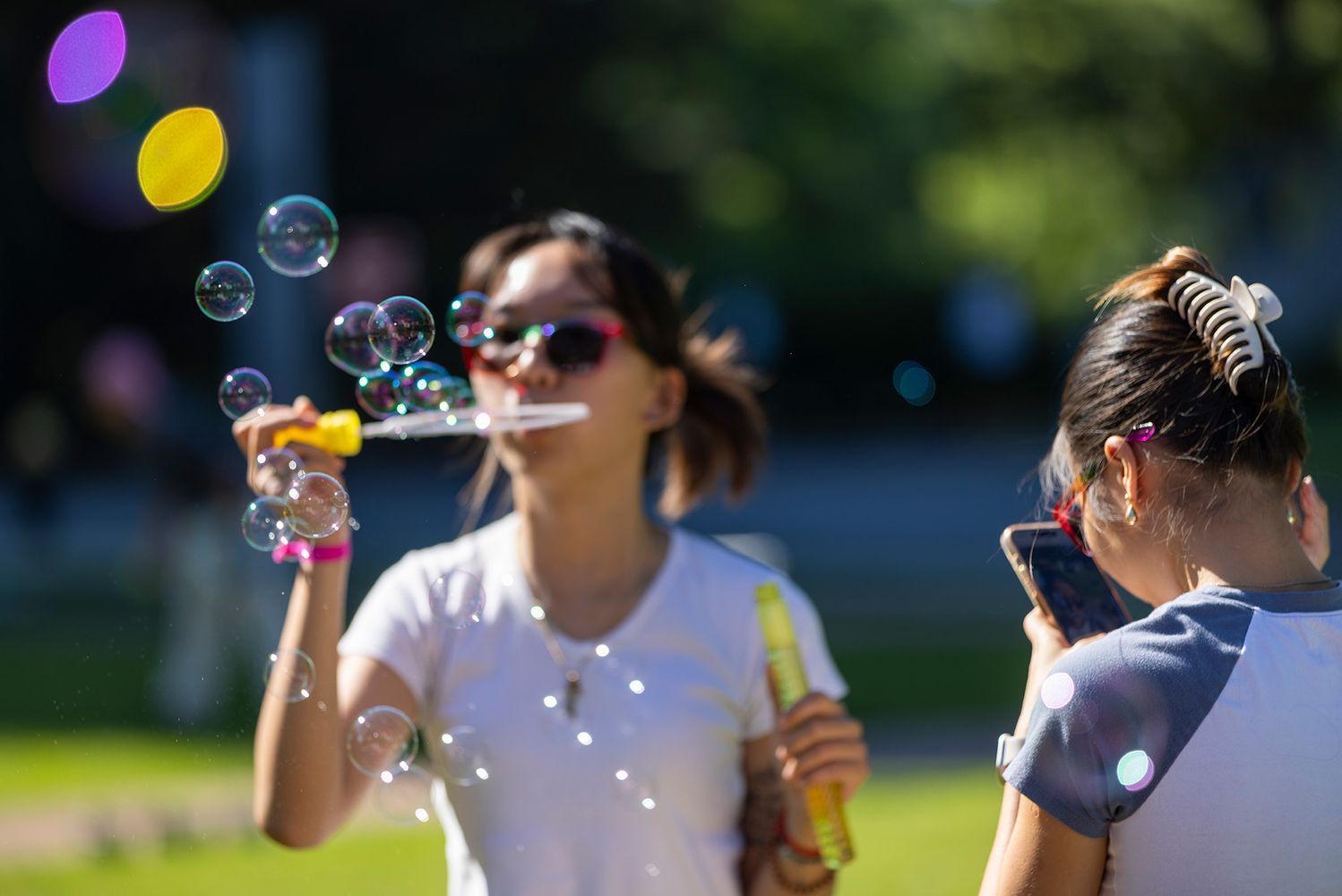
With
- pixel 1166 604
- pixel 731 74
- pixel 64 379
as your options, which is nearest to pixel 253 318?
pixel 64 379

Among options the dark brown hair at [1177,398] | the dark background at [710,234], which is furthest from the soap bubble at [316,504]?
the dark background at [710,234]

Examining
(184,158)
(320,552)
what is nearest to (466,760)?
(320,552)

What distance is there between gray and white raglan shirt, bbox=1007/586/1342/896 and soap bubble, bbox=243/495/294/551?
3.50 feet

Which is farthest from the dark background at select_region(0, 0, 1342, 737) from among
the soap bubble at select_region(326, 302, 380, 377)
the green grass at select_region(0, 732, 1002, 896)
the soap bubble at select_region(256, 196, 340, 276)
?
the soap bubble at select_region(326, 302, 380, 377)

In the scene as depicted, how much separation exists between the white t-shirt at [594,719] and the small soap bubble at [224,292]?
2.15ft

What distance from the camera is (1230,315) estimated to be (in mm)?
1653

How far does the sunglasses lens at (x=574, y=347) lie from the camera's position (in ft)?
7.61

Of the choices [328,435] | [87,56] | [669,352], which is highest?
[87,56]

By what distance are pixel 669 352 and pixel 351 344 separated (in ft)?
1.87

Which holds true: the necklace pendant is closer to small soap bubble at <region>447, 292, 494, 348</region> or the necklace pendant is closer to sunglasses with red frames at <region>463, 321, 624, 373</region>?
sunglasses with red frames at <region>463, 321, 624, 373</region>

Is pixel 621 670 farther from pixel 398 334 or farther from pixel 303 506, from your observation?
pixel 398 334

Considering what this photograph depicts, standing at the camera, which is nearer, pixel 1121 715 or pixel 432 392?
pixel 1121 715

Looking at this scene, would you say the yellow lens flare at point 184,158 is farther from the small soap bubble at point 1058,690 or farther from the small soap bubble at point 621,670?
the small soap bubble at point 1058,690

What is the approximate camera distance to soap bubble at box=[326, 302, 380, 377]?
2666 mm
